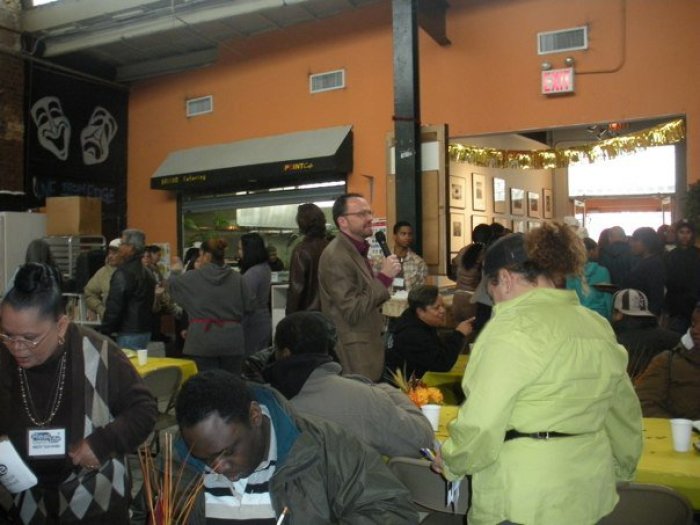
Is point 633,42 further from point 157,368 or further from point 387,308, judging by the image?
point 157,368

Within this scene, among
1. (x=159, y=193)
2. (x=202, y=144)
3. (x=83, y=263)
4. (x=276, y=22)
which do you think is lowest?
(x=83, y=263)

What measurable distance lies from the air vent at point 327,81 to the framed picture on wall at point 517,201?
2.89 meters

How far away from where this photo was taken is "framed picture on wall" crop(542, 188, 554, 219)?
36.1 ft

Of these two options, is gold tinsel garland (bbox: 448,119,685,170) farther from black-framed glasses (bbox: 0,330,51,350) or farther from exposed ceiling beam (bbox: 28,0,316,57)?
black-framed glasses (bbox: 0,330,51,350)

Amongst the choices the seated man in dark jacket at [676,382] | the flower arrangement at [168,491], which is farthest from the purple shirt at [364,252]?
the flower arrangement at [168,491]

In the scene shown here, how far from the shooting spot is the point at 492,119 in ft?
26.2

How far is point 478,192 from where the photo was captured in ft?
30.1

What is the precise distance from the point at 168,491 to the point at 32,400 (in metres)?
0.79

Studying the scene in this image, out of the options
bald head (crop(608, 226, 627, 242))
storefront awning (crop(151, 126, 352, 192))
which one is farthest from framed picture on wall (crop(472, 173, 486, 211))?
bald head (crop(608, 226, 627, 242))

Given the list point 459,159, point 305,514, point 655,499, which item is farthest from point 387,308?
point 305,514

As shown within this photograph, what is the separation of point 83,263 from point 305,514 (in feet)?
24.3

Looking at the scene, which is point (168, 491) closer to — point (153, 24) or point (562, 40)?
point (562, 40)

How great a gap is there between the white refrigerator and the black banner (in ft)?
2.08

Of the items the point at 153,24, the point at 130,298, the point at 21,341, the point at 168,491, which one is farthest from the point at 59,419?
the point at 153,24
